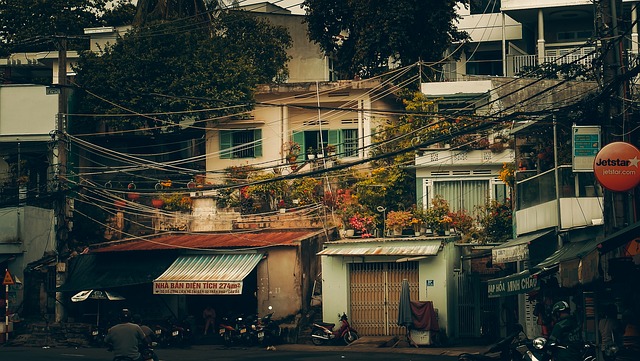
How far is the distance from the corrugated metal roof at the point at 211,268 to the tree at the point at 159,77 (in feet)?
23.8

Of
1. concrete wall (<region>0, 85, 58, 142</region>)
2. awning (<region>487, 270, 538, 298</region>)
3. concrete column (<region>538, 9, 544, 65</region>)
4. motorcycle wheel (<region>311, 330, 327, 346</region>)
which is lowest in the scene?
motorcycle wheel (<region>311, 330, 327, 346</region>)

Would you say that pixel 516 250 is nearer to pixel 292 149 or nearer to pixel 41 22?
pixel 292 149

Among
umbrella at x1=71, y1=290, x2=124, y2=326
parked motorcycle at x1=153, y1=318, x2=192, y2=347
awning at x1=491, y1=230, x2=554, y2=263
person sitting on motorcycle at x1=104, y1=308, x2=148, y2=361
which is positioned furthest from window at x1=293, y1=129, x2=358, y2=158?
person sitting on motorcycle at x1=104, y1=308, x2=148, y2=361

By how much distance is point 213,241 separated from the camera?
36.3m

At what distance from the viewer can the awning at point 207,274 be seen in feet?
110

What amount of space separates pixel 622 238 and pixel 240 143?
1127 inches

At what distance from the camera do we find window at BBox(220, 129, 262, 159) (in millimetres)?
43281

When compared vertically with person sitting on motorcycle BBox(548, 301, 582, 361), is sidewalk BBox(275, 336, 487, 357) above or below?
below

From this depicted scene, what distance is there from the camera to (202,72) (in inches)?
1640

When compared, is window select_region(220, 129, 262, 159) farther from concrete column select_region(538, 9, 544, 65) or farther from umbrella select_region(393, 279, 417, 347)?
umbrella select_region(393, 279, 417, 347)

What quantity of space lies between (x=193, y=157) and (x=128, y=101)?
13.2 ft

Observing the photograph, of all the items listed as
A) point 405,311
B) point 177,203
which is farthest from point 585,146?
point 177,203

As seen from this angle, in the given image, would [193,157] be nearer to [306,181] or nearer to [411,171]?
[306,181]

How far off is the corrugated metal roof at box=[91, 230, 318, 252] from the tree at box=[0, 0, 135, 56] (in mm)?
12509
